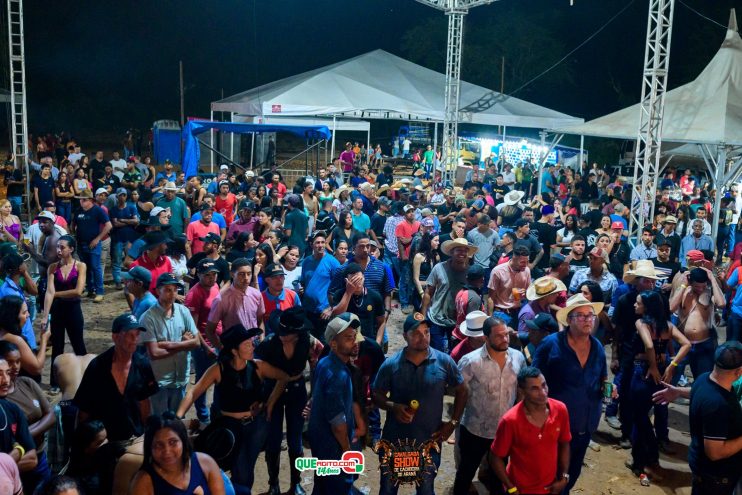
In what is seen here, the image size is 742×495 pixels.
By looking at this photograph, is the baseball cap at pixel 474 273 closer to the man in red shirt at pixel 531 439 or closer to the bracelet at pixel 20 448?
the man in red shirt at pixel 531 439

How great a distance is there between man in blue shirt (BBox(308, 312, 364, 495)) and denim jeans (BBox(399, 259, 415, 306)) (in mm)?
5831

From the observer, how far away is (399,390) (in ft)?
16.0

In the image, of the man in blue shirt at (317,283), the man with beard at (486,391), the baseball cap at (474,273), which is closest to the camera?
the man with beard at (486,391)

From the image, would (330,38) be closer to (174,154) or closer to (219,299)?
(174,154)

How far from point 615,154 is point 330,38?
30.3 m

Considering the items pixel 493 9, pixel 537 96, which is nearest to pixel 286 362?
pixel 537 96

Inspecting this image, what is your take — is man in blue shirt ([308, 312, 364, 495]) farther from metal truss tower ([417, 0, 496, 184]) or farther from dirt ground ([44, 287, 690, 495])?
metal truss tower ([417, 0, 496, 184])

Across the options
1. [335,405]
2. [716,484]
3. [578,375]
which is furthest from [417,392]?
[716,484]

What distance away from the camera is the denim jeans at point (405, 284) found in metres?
10.8

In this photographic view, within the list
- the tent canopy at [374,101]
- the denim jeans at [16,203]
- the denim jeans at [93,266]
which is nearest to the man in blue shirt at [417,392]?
the denim jeans at [93,266]

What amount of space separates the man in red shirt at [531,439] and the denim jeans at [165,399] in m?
2.72

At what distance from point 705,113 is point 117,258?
1178cm

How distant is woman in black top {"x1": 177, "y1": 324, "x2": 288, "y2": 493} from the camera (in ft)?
15.8

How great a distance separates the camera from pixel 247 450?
4.97 m
